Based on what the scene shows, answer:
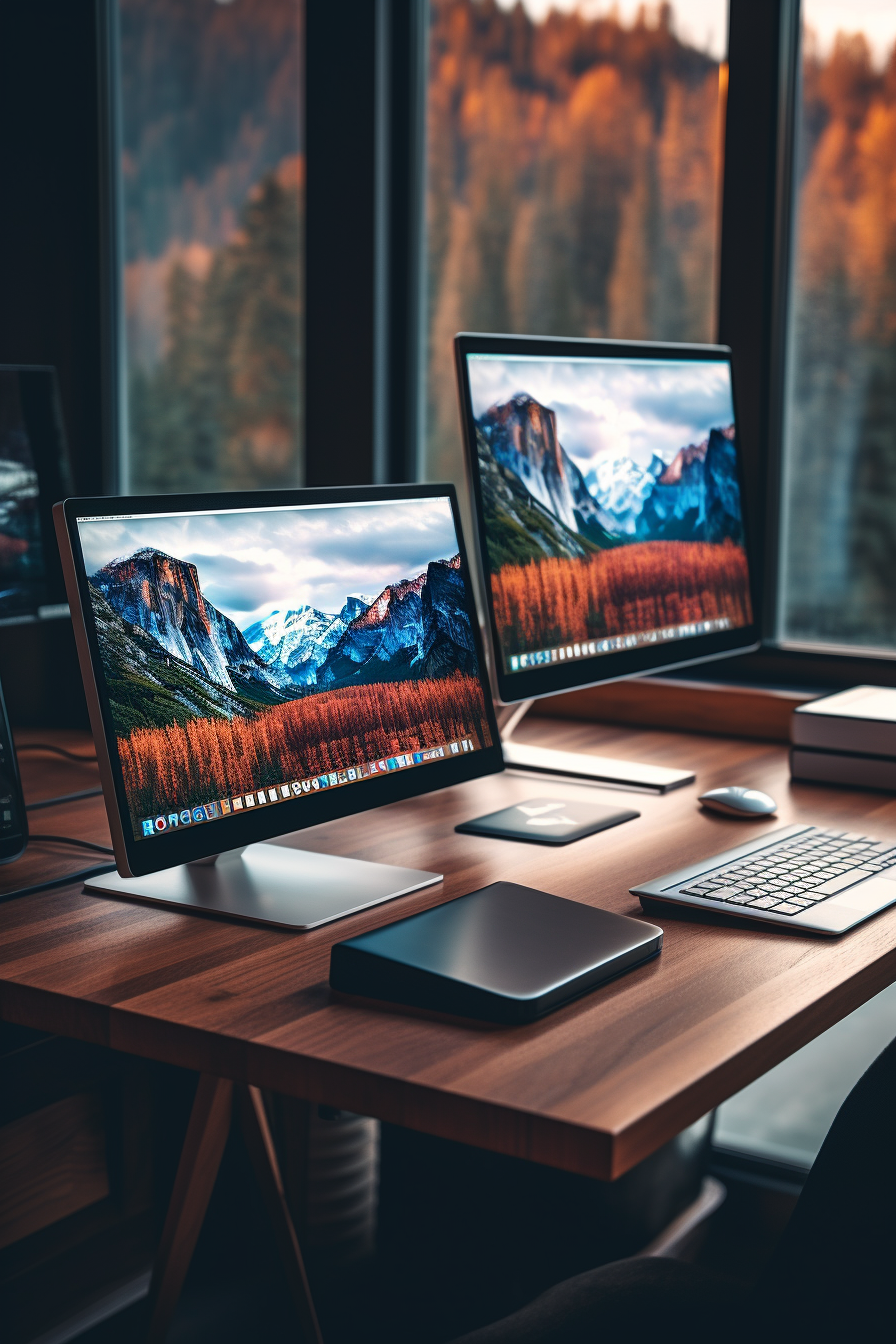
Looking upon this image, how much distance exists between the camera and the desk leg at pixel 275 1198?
1.71m

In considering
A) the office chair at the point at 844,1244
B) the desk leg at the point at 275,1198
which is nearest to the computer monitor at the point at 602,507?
the desk leg at the point at 275,1198

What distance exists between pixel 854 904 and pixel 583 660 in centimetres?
53

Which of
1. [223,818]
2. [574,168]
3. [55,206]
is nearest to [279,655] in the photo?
[223,818]

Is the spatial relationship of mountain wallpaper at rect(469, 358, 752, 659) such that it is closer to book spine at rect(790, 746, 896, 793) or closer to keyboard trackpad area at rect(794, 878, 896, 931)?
book spine at rect(790, 746, 896, 793)

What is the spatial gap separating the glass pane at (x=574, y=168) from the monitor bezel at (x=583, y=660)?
376 mm

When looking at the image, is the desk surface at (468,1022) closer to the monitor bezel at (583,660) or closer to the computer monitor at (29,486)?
the monitor bezel at (583,660)

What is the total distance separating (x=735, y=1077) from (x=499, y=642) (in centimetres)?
71

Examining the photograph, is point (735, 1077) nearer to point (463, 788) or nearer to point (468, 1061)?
point (468, 1061)

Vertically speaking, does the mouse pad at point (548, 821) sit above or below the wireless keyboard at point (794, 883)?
below

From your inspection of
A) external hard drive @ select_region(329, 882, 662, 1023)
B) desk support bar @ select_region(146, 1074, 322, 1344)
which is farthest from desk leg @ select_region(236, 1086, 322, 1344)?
external hard drive @ select_region(329, 882, 662, 1023)

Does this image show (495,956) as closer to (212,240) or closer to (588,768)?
(588,768)

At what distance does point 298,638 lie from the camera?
4.33 ft

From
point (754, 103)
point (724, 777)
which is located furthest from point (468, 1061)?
point (754, 103)

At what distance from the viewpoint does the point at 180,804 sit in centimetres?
121
